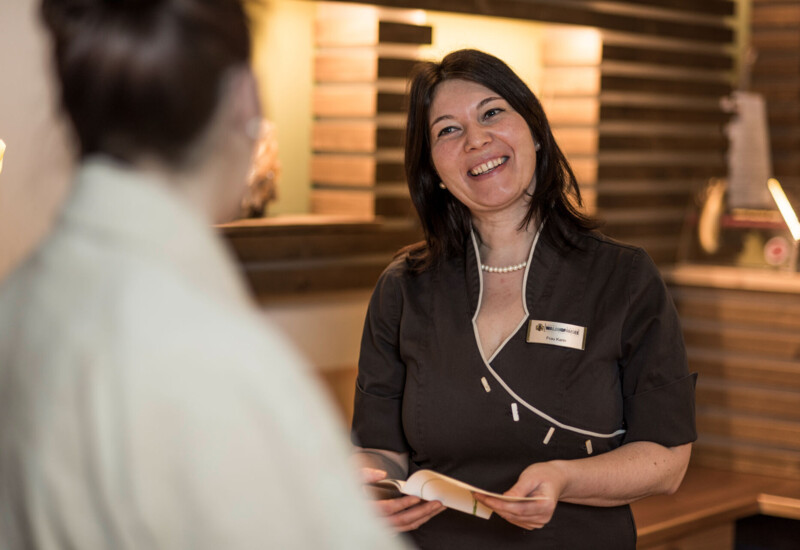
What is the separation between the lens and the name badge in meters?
2.12

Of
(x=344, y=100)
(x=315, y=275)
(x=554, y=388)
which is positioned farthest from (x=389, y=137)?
(x=554, y=388)

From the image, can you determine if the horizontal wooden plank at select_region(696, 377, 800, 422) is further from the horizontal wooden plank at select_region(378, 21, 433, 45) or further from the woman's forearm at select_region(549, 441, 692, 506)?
the woman's forearm at select_region(549, 441, 692, 506)

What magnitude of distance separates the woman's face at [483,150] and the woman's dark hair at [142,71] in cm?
140

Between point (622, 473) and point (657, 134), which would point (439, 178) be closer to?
point (622, 473)

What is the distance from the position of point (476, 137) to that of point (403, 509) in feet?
2.59

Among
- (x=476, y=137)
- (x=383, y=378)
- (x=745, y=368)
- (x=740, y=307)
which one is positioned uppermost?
(x=476, y=137)

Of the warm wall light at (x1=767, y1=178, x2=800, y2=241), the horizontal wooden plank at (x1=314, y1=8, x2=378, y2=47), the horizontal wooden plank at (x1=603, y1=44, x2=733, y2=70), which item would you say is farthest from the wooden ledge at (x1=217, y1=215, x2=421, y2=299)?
the warm wall light at (x1=767, y1=178, x2=800, y2=241)

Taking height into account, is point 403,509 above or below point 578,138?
below

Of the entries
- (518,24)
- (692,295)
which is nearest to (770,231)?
(692,295)

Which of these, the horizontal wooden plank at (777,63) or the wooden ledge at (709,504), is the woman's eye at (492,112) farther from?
the horizontal wooden plank at (777,63)

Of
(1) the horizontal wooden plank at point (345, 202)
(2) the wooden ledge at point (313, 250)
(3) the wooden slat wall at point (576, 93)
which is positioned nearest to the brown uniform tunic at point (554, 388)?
(2) the wooden ledge at point (313, 250)

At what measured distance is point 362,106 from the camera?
4.81 meters

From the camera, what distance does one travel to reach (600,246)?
2217 mm

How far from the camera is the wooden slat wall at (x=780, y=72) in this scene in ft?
22.6
